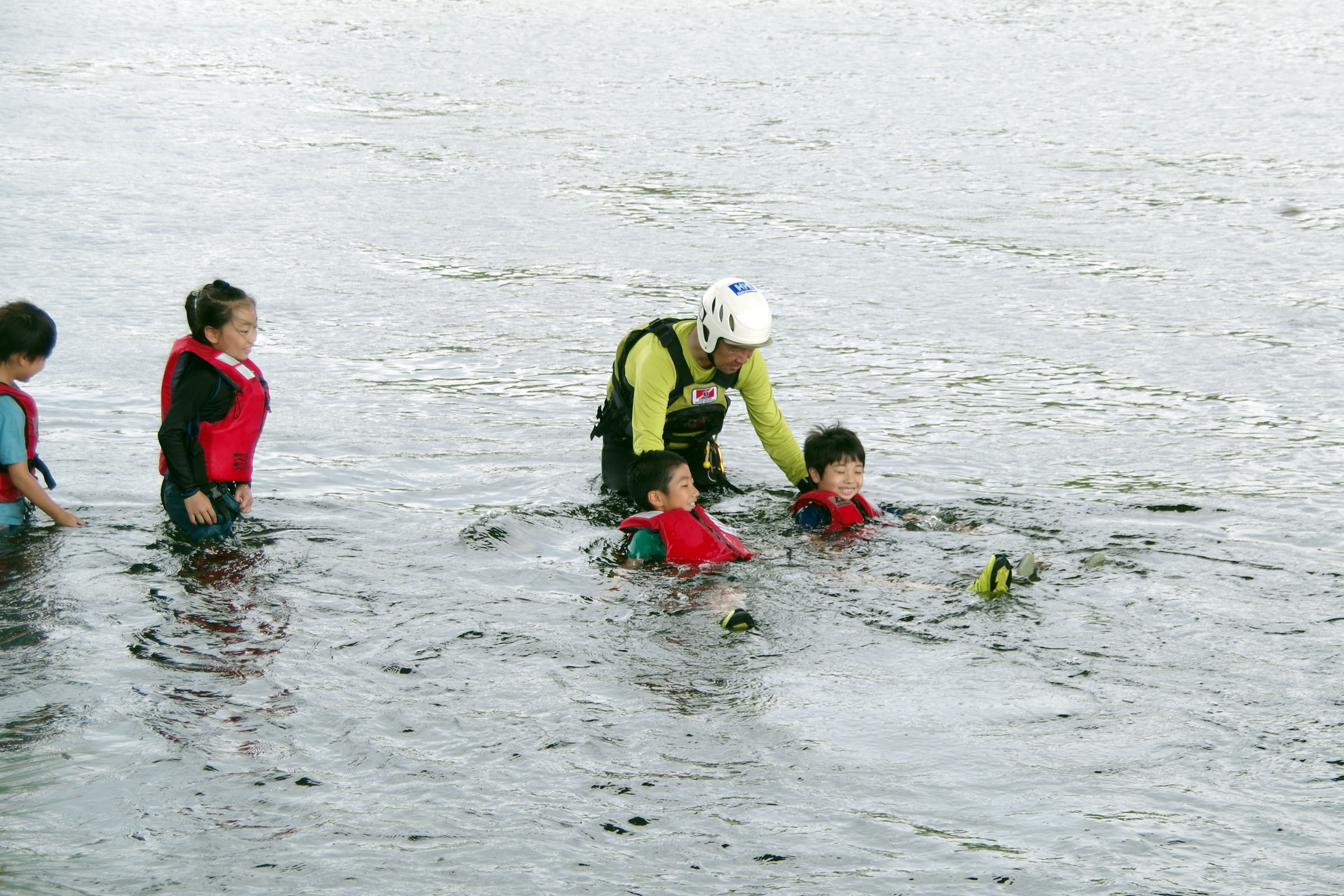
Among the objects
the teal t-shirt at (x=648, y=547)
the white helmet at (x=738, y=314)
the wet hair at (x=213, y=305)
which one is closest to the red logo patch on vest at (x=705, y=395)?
the white helmet at (x=738, y=314)

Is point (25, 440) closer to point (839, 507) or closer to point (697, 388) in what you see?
point (697, 388)

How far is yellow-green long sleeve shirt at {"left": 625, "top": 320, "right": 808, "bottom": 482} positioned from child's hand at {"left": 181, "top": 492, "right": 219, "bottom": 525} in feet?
7.47

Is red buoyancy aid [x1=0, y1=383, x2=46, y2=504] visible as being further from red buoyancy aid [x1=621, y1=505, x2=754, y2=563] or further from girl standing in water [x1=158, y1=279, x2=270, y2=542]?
red buoyancy aid [x1=621, y1=505, x2=754, y2=563]

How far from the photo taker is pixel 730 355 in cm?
767

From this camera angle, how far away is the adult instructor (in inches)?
296

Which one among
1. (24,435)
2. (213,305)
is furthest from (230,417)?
(24,435)

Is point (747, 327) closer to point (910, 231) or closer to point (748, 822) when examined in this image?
point (748, 822)

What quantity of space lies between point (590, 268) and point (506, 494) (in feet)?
20.5

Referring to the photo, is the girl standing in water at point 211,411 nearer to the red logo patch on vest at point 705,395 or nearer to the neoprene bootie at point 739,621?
the red logo patch on vest at point 705,395

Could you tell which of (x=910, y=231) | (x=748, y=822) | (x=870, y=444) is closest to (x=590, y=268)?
(x=910, y=231)

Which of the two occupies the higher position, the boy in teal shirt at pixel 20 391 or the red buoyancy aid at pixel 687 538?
the boy in teal shirt at pixel 20 391

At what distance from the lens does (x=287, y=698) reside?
5773 millimetres

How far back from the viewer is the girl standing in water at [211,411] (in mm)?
6902

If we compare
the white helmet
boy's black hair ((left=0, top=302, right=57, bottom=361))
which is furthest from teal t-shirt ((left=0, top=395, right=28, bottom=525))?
the white helmet
